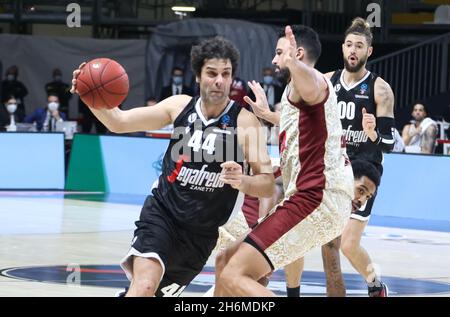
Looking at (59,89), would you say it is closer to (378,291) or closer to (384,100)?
(384,100)

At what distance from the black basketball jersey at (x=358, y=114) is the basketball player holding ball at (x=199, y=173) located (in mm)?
2663

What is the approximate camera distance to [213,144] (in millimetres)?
7445

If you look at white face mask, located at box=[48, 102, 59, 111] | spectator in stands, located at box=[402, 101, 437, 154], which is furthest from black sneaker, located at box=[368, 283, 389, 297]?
white face mask, located at box=[48, 102, 59, 111]

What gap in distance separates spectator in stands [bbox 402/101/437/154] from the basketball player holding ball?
11.8 m

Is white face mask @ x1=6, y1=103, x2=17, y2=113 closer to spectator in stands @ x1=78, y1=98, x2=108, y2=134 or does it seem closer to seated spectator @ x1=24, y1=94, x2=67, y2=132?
seated spectator @ x1=24, y1=94, x2=67, y2=132

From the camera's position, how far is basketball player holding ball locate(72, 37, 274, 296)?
24.4 ft

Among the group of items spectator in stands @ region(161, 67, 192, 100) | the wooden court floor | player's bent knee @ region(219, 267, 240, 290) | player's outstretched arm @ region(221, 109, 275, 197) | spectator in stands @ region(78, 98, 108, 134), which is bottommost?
the wooden court floor

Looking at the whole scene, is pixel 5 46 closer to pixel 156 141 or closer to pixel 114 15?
pixel 114 15

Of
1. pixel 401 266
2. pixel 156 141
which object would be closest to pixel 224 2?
pixel 156 141

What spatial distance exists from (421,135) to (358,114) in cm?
956

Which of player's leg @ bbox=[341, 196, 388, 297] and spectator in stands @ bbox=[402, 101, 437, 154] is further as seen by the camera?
spectator in stands @ bbox=[402, 101, 437, 154]

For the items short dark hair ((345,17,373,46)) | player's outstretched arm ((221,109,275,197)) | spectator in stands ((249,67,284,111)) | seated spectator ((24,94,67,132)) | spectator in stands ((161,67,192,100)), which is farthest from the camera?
spectator in stands ((161,67,192,100))

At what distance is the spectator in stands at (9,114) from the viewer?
75.8ft

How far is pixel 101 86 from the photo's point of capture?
25.0 feet
